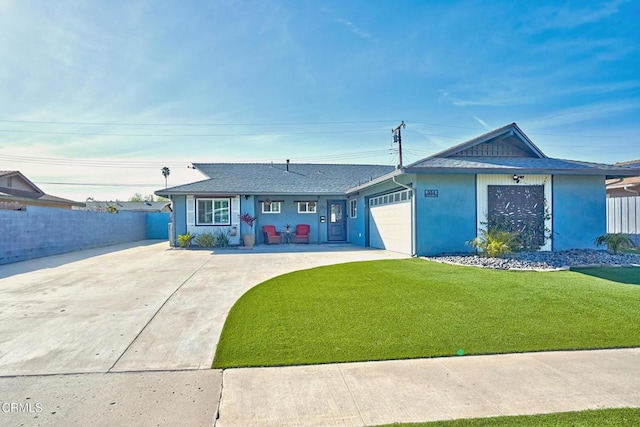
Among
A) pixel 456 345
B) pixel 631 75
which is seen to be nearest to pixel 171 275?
pixel 456 345

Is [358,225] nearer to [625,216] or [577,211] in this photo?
[577,211]

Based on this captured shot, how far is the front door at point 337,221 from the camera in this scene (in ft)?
62.4

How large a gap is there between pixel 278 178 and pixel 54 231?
9889 mm

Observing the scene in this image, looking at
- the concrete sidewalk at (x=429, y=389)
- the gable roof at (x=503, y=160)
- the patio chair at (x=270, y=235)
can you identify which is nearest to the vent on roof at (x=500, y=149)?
the gable roof at (x=503, y=160)

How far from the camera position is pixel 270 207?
18484 millimetres

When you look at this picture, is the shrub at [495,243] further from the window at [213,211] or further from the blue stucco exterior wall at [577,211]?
the window at [213,211]

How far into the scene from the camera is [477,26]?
10.2 metres

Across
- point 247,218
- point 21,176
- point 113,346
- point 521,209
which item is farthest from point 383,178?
point 21,176

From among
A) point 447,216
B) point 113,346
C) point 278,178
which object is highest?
point 278,178

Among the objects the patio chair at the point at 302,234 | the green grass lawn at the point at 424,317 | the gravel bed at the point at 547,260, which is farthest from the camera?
the patio chair at the point at 302,234

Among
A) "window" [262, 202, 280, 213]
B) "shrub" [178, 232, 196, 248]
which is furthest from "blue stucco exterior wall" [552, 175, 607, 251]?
"shrub" [178, 232, 196, 248]

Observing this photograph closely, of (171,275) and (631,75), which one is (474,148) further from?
(171,275)

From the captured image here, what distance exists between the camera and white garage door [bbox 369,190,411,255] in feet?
39.9

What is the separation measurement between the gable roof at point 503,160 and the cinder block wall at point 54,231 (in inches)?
494
